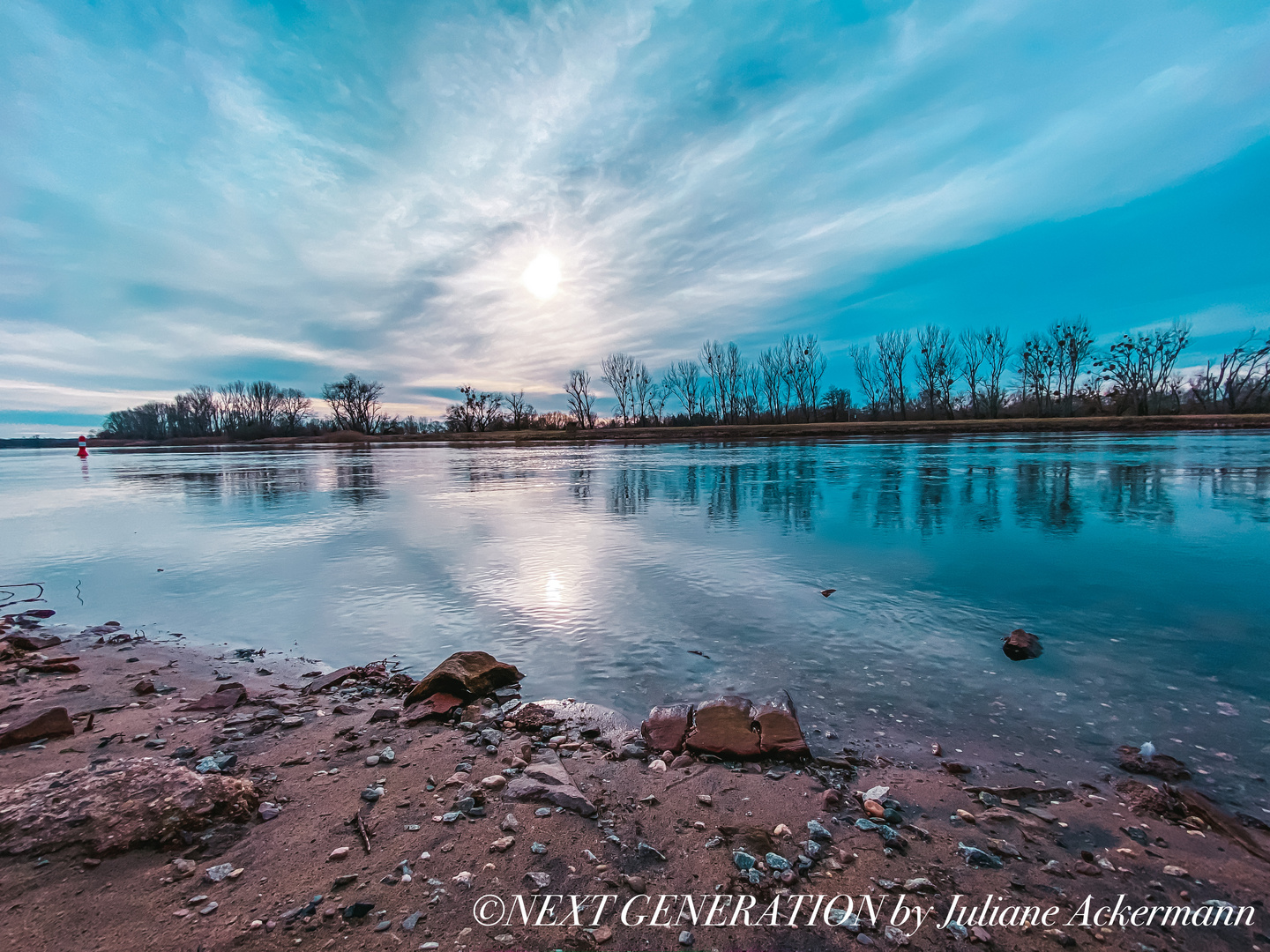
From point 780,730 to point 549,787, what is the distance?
1449 millimetres

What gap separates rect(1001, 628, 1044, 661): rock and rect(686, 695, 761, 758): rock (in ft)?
8.11

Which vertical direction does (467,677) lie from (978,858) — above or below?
above

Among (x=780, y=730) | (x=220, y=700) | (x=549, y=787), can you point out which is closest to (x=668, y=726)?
(x=780, y=730)

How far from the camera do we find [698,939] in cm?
193

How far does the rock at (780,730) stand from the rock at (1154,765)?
1.77 m

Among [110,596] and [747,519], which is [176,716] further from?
[747,519]

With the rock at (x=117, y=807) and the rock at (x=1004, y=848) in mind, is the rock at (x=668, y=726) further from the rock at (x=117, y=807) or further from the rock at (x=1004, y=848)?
the rock at (x=117, y=807)

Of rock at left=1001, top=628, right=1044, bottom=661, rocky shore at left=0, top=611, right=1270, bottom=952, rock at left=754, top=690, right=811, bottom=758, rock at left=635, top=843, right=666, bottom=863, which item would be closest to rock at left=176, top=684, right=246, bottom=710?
rocky shore at left=0, top=611, right=1270, bottom=952

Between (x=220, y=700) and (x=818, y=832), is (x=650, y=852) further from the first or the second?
(x=220, y=700)

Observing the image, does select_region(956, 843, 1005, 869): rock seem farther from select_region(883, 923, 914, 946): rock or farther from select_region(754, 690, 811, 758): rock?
select_region(754, 690, 811, 758): rock

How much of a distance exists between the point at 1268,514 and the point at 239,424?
135 m

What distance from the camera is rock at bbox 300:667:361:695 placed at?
164 inches

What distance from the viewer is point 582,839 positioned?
2.47 meters

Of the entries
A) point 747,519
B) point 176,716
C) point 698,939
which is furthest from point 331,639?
point 747,519
